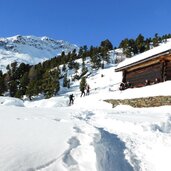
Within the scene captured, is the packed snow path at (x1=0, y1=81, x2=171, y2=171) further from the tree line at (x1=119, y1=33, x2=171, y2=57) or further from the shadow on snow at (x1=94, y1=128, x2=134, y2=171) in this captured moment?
the tree line at (x1=119, y1=33, x2=171, y2=57)

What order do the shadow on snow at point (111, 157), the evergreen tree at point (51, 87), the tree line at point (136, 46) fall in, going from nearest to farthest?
the shadow on snow at point (111, 157) < the evergreen tree at point (51, 87) < the tree line at point (136, 46)

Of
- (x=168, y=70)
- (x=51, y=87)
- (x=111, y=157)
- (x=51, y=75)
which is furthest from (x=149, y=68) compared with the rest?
(x=51, y=75)

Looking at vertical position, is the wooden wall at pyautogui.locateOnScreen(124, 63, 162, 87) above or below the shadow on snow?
above

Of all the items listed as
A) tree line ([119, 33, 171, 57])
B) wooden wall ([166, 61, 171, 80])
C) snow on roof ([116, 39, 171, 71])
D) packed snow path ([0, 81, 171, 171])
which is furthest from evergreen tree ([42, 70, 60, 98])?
packed snow path ([0, 81, 171, 171])

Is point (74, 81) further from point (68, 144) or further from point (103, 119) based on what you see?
point (68, 144)

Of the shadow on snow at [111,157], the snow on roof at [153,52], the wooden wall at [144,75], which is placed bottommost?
the shadow on snow at [111,157]

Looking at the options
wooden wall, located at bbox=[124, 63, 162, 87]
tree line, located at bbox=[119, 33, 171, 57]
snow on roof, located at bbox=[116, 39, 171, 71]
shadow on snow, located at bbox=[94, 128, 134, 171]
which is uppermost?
tree line, located at bbox=[119, 33, 171, 57]

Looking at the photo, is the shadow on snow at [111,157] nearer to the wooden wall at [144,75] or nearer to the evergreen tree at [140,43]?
the wooden wall at [144,75]

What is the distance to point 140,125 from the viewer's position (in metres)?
8.60

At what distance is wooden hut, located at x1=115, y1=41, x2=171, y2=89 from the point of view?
1973 centimetres

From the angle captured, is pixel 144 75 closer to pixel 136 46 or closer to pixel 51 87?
pixel 51 87

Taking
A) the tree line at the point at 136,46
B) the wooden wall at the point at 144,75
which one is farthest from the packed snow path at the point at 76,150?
Answer: the tree line at the point at 136,46

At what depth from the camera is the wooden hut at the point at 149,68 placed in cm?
1973

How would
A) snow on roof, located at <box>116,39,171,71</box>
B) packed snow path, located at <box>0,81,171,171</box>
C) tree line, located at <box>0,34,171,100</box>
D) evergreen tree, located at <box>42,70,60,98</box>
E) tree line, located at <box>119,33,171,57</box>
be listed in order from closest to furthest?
packed snow path, located at <box>0,81,171,171</box>, snow on roof, located at <box>116,39,171,71</box>, evergreen tree, located at <box>42,70,60,98</box>, tree line, located at <box>0,34,171,100</box>, tree line, located at <box>119,33,171,57</box>
